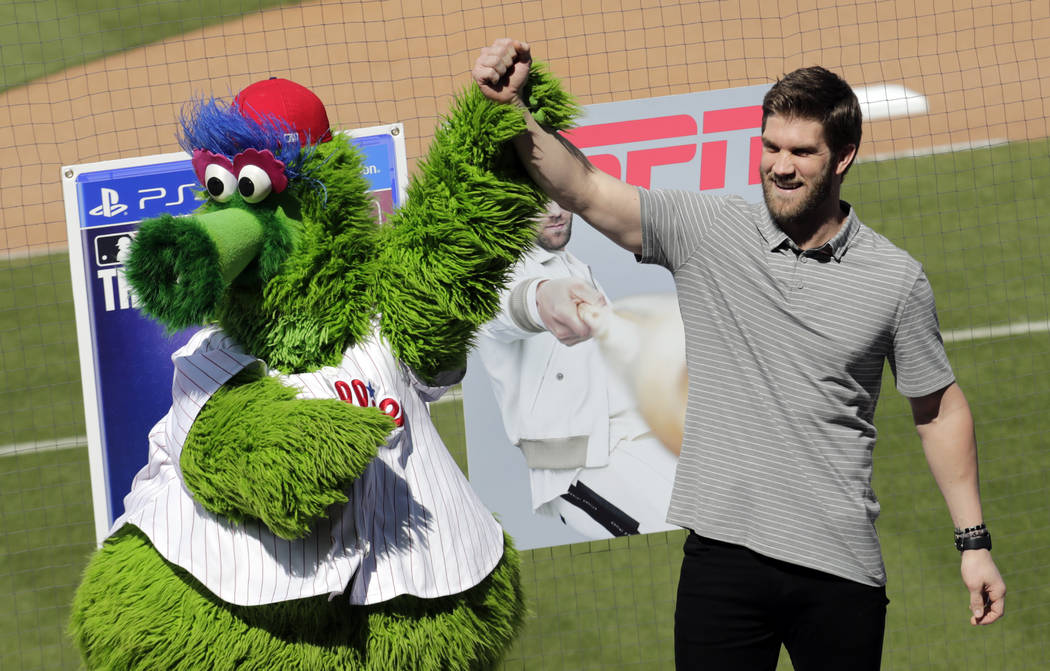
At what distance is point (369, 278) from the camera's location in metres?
1.98

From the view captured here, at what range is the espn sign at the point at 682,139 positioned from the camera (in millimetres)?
3943

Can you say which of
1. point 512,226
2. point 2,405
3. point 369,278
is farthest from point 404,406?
point 2,405

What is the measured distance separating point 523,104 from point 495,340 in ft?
6.74

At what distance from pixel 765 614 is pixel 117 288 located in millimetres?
2216

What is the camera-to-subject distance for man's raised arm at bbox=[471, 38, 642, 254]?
73.0 inches

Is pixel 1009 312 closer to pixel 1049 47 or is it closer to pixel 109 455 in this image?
pixel 1049 47

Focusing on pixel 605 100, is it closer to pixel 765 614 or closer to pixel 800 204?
pixel 800 204

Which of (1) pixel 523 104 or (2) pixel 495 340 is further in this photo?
(2) pixel 495 340

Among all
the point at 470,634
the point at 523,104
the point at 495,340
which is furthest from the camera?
the point at 495,340

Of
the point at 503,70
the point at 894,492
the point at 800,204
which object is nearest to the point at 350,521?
the point at 503,70

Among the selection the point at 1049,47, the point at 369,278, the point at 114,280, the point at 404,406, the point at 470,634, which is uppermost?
the point at 1049,47

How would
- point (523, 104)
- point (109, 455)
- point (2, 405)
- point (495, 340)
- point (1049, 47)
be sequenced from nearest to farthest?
1. point (523, 104)
2. point (109, 455)
3. point (495, 340)
4. point (2, 405)
5. point (1049, 47)

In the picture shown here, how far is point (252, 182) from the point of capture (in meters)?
1.86

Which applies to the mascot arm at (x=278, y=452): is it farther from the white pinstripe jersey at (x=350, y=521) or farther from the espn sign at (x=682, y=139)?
the espn sign at (x=682, y=139)
